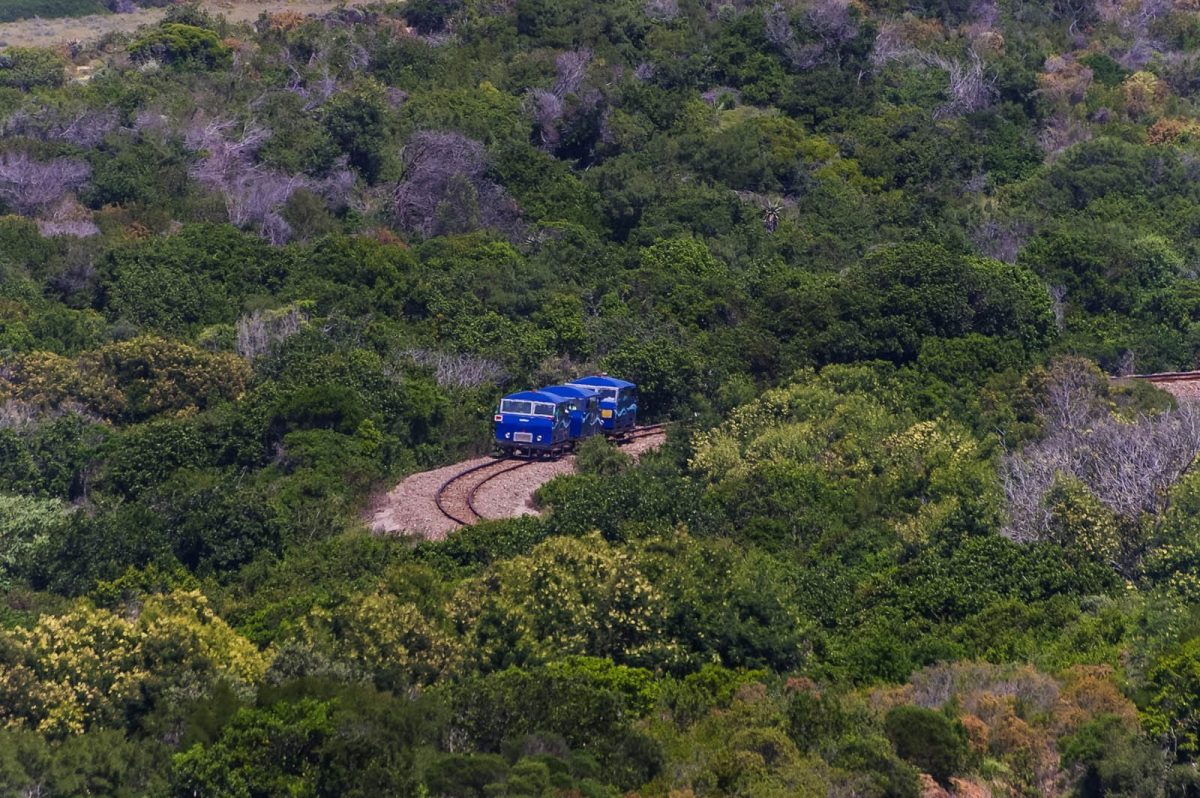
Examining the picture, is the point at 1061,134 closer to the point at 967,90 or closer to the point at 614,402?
the point at 967,90

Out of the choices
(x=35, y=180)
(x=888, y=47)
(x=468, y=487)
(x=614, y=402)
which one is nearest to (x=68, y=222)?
(x=35, y=180)

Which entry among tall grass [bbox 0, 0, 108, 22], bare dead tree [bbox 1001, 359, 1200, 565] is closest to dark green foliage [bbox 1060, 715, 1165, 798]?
bare dead tree [bbox 1001, 359, 1200, 565]

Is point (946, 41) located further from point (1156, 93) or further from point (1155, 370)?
point (1155, 370)

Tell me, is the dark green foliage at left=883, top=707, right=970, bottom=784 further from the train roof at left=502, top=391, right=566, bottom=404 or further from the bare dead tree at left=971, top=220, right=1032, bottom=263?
the bare dead tree at left=971, top=220, right=1032, bottom=263

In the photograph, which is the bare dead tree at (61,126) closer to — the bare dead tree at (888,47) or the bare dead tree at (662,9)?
the bare dead tree at (662,9)

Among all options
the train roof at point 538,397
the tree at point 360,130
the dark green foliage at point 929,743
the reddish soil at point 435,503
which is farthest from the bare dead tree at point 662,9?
the dark green foliage at point 929,743

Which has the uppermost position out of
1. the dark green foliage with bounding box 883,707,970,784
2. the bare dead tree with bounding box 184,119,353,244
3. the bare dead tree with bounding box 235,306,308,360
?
the dark green foliage with bounding box 883,707,970,784
